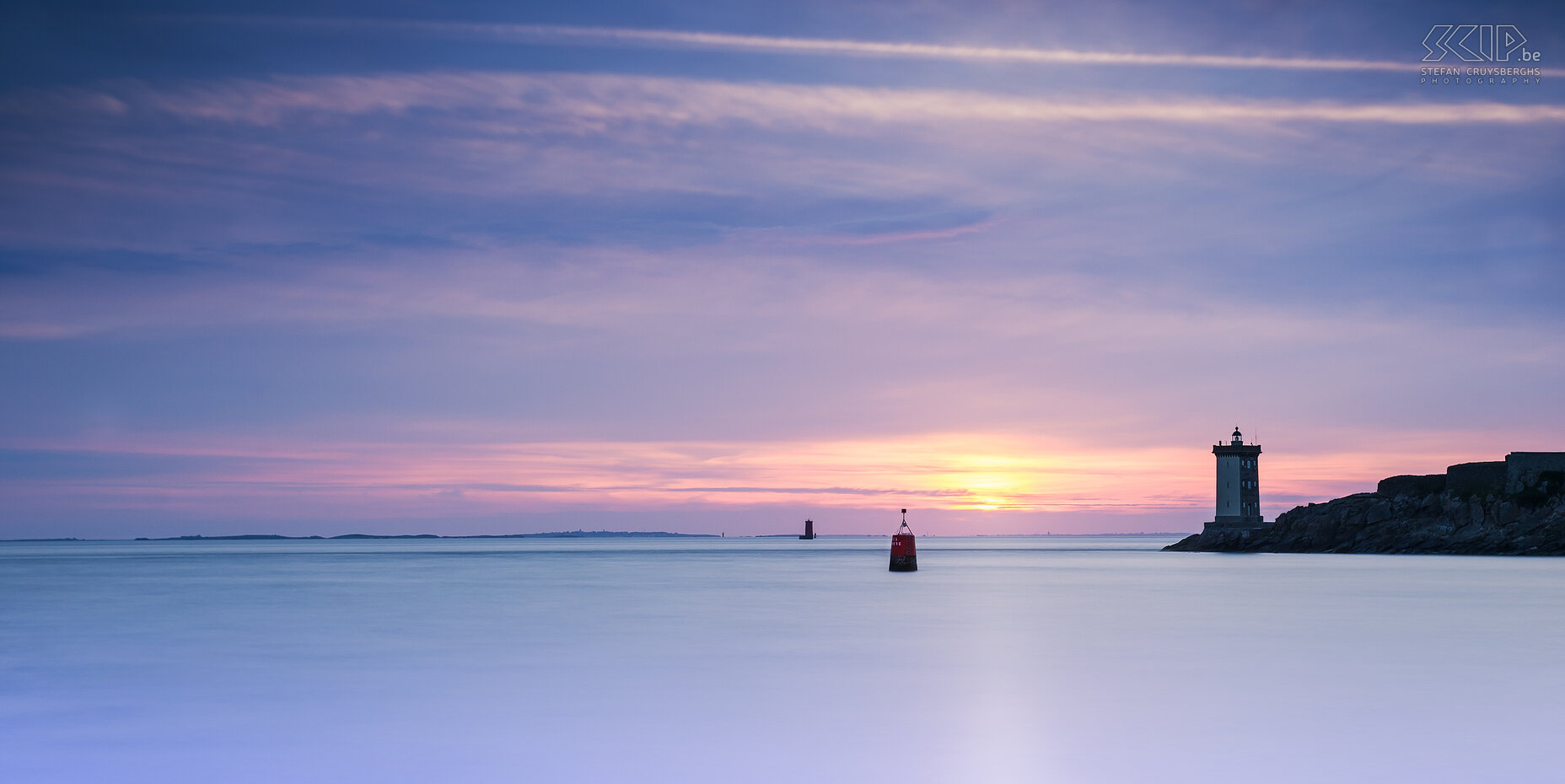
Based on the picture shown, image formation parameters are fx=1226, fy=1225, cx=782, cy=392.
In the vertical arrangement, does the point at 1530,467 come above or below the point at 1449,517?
above

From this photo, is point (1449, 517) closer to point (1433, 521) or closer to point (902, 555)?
point (1433, 521)

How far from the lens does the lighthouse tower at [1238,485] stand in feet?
333

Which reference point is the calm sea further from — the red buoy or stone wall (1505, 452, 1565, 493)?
stone wall (1505, 452, 1565, 493)

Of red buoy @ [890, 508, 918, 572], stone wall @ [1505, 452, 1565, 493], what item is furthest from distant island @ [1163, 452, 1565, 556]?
red buoy @ [890, 508, 918, 572]

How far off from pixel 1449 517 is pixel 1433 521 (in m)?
1.55

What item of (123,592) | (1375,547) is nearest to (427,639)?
(123,592)

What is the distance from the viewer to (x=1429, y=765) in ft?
42.3

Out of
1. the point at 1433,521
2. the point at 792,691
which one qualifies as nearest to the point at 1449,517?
the point at 1433,521

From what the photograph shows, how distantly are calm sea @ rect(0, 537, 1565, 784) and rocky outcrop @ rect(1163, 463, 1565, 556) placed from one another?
48.3 metres

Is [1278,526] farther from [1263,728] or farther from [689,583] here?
[1263,728]

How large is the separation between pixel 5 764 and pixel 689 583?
4332 cm

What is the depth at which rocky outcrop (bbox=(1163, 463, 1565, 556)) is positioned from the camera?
80.6 metres

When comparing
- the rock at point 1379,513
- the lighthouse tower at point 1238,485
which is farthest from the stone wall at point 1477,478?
the lighthouse tower at point 1238,485

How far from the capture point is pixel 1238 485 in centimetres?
10288
